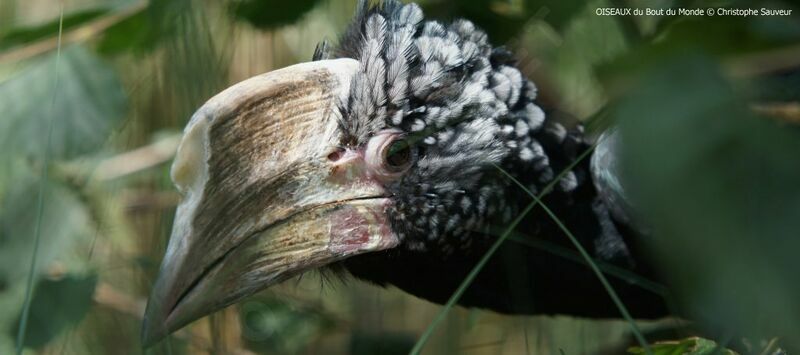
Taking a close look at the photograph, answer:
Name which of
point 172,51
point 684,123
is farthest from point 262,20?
point 684,123

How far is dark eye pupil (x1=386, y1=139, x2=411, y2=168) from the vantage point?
2.04m

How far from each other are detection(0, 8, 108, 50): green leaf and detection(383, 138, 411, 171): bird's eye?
2.36 feet

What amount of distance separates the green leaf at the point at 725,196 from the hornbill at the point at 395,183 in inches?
27.5

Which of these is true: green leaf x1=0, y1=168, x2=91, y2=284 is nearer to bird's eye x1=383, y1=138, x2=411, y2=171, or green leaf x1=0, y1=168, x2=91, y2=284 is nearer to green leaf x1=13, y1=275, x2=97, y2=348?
green leaf x1=13, y1=275, x2=97, y2=348

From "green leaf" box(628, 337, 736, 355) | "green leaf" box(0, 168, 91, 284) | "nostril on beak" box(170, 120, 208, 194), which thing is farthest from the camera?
"green leaf" box(0, 168, 91, 284)

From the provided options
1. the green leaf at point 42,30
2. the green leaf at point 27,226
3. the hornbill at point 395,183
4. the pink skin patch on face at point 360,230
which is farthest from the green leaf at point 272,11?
the green leaf at point 27,226

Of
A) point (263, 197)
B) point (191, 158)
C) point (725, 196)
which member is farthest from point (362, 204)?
point (725, 196)

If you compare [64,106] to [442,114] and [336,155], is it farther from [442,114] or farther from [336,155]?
[442,114]

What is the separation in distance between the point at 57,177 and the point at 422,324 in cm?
188

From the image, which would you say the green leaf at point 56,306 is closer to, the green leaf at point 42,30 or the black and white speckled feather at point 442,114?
the green leaf at point 42,30

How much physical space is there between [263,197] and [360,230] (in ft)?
0.77

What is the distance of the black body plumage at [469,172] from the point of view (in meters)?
2.06

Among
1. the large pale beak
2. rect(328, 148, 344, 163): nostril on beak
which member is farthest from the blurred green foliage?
rect(328, 148, 344, 163): nostril on beak

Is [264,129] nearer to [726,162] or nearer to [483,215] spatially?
[483,215]
